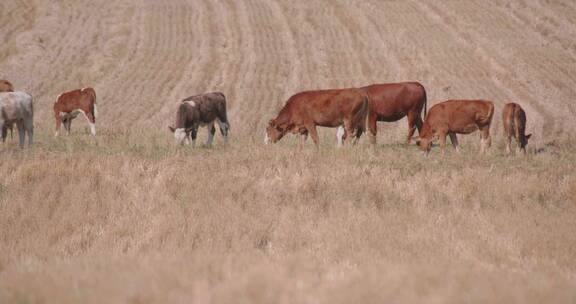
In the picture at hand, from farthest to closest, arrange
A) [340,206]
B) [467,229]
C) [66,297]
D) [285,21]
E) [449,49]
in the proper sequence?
1. [285,21]
2. [449,49]
3. [340,206]
4. [467,229]
5. [66,297]

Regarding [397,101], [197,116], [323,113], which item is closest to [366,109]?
[323,113]

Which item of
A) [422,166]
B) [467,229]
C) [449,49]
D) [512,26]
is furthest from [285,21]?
[467,229]

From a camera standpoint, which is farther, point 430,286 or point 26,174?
point 26,174

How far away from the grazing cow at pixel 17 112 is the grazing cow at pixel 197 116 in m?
3.07

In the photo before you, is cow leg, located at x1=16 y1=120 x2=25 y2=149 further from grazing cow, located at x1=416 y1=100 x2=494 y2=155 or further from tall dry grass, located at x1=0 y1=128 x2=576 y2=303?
→ grazing cow, located at x1=416 y1=100 x2=494 y2=155

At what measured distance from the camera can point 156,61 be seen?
29422 mm

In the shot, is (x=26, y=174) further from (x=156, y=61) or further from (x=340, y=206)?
(x=156, y=61)

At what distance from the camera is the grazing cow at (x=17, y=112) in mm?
14430

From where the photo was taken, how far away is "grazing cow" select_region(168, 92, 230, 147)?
48.7 feet

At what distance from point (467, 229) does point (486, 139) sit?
6.68 metres

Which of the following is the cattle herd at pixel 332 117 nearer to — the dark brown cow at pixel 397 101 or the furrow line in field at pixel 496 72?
the dark brown cow at pixel 397 101

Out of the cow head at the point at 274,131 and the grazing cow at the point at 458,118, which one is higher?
the grazing cow at the point at 458,118

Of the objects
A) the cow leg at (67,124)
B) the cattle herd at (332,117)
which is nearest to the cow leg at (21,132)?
the cattle herd at (332,117)

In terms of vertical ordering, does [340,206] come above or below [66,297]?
below
